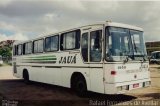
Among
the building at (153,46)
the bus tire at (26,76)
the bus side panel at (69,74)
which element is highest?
the building at (153,46)

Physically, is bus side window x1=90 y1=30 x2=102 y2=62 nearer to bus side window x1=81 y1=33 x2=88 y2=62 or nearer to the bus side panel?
bus side window x1=81 y1=33 x2=88 y2=62

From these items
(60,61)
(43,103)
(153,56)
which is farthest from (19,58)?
(153,56)

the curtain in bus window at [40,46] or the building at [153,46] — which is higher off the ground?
the building at [153,46]

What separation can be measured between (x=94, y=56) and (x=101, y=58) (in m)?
0.56

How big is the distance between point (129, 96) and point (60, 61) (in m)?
3.91

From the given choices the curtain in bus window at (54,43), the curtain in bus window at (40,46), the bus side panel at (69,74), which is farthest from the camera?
the curtain in bus window at (40,46)

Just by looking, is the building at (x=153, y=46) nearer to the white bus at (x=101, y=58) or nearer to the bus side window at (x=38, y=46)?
the bus side window at (x=38, y=46)

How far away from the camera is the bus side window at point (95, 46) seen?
11.1m

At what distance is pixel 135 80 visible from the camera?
11266 millimetres

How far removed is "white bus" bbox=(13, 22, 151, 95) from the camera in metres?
10.6

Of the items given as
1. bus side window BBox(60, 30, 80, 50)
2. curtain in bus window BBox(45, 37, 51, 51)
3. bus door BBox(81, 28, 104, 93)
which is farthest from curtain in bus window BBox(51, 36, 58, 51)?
bus door BBox(81, 28, 104, 93)

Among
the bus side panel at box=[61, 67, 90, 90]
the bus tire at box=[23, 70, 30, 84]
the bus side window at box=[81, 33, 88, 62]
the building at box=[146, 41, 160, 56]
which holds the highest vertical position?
the building at box=[146, 41, 160, 56]

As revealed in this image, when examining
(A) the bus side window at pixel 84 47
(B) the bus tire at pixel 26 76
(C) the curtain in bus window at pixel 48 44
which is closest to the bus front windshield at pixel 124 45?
(A) the bus side window at pixel 84 47

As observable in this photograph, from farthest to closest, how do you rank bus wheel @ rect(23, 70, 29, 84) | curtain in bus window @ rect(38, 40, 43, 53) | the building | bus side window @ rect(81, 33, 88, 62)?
the building < bus wheel @ rect(23, 70, 29, 84) < curtain in bus window @ rect(38, 40, 43, 53) < bus side window @ rect(81, 33, 88, 62)
